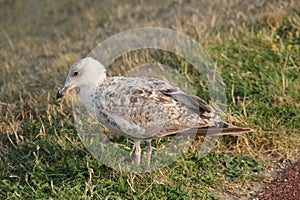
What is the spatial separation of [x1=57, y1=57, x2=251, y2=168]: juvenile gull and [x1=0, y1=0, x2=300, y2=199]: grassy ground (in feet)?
1.33

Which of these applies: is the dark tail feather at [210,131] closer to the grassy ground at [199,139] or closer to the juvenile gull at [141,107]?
the juvenile gull at [141,107]

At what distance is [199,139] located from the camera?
18.0ft

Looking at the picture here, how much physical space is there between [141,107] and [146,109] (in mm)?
49

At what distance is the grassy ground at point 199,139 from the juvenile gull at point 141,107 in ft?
1.33

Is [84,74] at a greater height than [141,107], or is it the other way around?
[84,74]

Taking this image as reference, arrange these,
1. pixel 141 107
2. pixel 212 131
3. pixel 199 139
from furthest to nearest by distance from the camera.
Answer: pixel 199 139 → pixel 212 131 → pixel 141 107

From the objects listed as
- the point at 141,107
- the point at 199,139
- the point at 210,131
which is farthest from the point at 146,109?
the point at 199,139

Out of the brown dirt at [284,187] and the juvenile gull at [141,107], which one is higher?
the juvenile gull at [141,107]

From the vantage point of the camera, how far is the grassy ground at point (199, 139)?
4.84 meters

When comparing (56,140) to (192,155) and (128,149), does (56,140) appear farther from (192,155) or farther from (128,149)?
(192,155)

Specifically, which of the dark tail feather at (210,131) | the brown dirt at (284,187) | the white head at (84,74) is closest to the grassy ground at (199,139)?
the brown dirt at (284,187)

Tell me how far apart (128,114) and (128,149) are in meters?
0.74

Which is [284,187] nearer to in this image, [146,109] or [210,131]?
[210,131]

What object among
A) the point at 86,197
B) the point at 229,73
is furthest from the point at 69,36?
the point at 86,197
